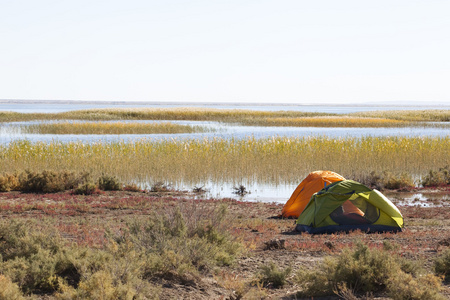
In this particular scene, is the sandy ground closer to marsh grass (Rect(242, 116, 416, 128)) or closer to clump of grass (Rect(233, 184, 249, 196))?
clump of grass (Rect(233, 184, 249, 196))

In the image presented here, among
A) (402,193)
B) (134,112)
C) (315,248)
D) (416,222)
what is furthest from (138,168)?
(134,112)

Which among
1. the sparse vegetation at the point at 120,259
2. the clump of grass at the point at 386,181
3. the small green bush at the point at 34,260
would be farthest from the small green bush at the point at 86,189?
the small green bush at the point at 34,260

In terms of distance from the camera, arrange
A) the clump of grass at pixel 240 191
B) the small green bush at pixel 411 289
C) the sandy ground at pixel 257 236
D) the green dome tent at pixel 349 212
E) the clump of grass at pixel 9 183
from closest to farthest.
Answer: the small green bush at pixel 411 289
the sandy ground at pixel 257 236
the green dome tent at pixel 349 212
the clump of grass at pixel 9 183
the clump of grass at pixel 240 191

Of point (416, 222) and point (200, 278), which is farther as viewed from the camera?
point (416, 222)

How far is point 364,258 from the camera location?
20.2 ft

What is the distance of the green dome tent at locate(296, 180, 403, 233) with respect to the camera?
10836 mm

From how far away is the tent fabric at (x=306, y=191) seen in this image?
12.6 meters

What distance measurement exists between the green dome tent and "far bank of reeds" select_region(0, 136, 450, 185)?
714 cm

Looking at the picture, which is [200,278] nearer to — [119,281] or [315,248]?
[119,281]

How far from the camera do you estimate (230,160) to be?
2142cm

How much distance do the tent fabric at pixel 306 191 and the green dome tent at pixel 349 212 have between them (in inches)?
57.8

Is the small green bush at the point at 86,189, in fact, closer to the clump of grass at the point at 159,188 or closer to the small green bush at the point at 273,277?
the clump of grass at the point at 159,188

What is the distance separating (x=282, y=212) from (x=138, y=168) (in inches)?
345

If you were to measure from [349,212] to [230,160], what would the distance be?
1061cm
